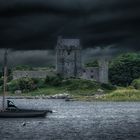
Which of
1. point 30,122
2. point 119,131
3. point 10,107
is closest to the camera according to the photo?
point 119,131

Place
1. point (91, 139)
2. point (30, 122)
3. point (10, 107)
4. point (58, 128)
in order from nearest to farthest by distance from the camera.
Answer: point (91, 139) < point (58, 128) < point (30, 122) < point (10, 107)

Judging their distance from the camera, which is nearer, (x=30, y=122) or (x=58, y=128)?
(x=58, y=128)

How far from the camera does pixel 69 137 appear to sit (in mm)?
74375

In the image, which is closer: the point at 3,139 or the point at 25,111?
the point at 3,139

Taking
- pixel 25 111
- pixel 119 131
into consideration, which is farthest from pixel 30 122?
pixel 119 131

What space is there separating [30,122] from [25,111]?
5.98 m

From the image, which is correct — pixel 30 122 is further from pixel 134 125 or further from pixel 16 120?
pixel 134 125

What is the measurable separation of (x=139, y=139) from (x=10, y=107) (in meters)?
40.4

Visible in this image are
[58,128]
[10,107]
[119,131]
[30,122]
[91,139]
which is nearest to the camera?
[91,139]

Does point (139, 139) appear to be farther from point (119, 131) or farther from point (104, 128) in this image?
point (104, 128)

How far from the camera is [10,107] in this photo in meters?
107

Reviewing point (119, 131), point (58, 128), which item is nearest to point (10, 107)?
point (58, 128)

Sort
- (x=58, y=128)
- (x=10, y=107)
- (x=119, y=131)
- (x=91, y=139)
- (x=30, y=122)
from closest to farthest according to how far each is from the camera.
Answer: (x=91, y=139)
(x=119, y=131)
(x=58, y=128)
(x=30, y=122)
(x=10, y=107)

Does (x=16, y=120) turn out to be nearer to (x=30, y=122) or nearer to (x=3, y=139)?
(x=30, y=122)
